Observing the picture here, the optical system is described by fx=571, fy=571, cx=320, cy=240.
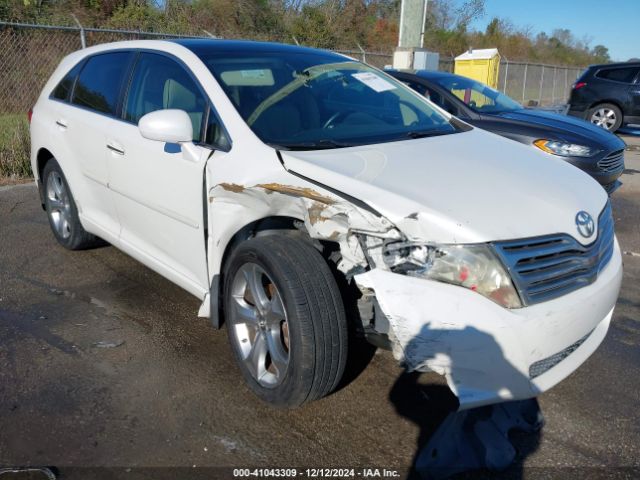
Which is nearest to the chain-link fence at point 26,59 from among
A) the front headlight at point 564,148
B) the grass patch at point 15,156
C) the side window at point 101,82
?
the grass patch at point 15,156

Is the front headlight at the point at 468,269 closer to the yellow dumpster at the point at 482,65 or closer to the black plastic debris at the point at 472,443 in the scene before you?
the black plastic debris at the point at 472,443

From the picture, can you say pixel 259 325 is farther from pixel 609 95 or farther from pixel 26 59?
pixel 609 95

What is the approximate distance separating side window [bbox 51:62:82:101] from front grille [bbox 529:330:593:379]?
154 inches

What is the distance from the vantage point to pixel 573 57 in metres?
46.2

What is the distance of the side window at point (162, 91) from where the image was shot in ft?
10.5

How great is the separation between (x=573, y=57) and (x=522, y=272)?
50461 mm

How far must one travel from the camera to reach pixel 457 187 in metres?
2.47

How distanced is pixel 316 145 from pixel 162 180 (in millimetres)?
955

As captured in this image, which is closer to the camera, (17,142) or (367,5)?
(17,142)

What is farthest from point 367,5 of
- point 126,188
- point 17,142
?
point 126,188

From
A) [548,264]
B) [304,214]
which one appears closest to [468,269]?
[548,264]

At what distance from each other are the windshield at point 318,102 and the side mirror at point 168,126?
294 millimetres

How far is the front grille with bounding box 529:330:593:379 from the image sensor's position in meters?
2.27

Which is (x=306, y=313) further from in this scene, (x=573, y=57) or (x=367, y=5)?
(x=573, y=57)
